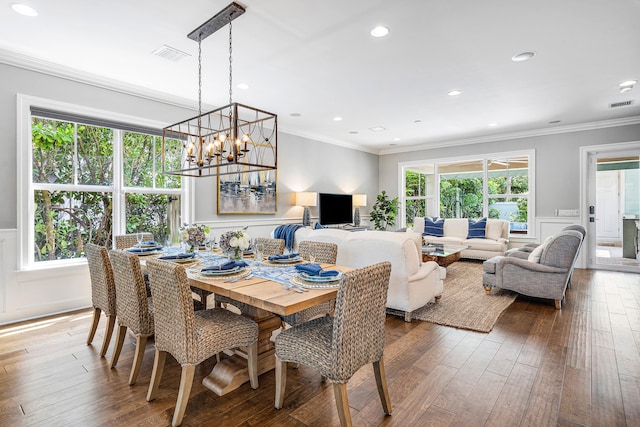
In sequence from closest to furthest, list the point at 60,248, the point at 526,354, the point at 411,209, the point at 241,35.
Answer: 1. the point at 526,354
2. the point at 241,35
3. the point at 60,248
4. the point at 411,209

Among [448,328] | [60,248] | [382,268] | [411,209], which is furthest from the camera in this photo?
[411,209]

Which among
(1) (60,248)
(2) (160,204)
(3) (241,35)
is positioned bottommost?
(1) (60,248)

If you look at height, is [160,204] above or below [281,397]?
above

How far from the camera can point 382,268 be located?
1.73 m

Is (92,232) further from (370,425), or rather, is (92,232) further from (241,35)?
(370,425)

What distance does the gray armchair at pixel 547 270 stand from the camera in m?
3.66

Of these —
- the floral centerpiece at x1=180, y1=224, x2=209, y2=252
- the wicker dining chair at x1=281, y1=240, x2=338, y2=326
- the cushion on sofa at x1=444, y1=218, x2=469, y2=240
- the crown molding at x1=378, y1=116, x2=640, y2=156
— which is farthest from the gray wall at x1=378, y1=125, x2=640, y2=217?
the floral centerpiece at x1=180, y1=224, x2=209, y2=252

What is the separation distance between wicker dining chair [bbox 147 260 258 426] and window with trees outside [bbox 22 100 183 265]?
2657mm

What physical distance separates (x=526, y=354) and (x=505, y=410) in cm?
91

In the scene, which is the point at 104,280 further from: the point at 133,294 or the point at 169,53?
the point at 169,53

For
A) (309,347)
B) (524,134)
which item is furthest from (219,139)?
(524,134)

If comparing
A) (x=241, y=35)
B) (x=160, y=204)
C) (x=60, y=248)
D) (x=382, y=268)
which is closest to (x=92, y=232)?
(x=60, y=248)

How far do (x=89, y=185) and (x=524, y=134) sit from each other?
7529mm

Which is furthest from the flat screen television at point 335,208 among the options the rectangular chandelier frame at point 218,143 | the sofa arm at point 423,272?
the sofa arm at point 423,272
